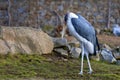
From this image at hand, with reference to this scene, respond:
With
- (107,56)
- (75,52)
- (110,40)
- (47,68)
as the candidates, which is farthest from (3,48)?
(110,40)

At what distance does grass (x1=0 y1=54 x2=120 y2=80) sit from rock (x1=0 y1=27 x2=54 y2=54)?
17 cm

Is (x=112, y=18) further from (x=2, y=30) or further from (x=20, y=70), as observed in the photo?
(x=20, y=70)

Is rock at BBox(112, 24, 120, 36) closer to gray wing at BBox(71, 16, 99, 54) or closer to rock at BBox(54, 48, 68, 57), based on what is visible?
rock at BBox(54, 48, 68, 57)

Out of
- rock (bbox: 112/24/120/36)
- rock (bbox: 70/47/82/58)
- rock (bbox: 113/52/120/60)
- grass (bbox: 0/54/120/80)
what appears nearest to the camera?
grass (bbox: 0/54/120/80)

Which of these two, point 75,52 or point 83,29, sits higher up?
point 83,29

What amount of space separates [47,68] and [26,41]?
144 centimetres

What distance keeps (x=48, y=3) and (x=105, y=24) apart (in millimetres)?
2178

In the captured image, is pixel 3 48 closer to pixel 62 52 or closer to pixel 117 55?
pixel 62 52

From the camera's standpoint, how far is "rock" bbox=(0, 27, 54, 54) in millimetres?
9938

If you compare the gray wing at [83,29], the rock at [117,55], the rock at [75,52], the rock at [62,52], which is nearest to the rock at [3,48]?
the rock at [62,52]

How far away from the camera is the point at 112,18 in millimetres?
15125

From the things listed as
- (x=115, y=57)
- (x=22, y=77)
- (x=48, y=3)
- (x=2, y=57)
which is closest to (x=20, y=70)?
(x=22, y=77)

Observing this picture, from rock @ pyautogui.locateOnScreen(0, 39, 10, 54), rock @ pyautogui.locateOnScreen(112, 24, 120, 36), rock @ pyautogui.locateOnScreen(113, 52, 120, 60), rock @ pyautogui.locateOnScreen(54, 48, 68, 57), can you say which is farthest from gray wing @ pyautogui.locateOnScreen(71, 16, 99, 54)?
rock @ pyautogui.locateOnScreen(112, 24, 120, 36)

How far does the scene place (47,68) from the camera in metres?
8.88
